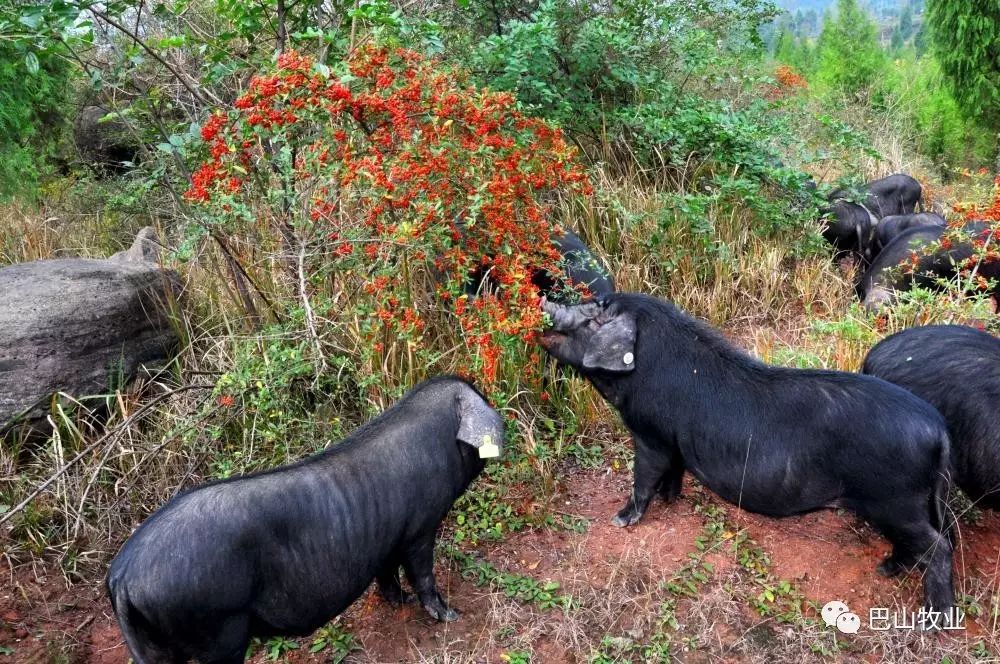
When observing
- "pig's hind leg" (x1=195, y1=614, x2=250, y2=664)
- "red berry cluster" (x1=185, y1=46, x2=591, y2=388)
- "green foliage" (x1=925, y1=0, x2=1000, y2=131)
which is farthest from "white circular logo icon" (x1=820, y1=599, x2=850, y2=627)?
"green foliage" (x1=925, y1=0, x2=1000, y2=131)

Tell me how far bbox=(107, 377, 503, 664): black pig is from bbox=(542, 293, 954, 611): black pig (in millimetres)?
870

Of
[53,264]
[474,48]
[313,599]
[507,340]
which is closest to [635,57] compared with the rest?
[474,48]

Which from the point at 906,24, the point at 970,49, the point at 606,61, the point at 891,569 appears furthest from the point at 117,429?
the point at 906,24

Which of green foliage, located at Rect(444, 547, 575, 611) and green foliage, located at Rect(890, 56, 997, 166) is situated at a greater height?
green foliage, located at Rect(890, 56, 997, 166)

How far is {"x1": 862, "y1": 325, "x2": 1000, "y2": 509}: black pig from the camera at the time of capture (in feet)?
12.0

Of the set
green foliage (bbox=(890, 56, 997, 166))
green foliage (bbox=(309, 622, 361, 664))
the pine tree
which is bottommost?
green foliage (bbox=(309, 622, 361, 664))

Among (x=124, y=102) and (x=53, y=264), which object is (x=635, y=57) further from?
(x=124, y=102)

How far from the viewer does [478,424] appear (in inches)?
134

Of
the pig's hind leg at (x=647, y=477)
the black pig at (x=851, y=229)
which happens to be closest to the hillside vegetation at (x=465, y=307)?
the pig's hind leg at (x=647, y=477)

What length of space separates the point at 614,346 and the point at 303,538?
1757 mm

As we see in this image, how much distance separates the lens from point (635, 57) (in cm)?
730

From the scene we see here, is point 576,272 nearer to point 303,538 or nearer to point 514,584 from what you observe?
point 514,584

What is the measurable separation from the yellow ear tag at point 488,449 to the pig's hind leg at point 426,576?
1.56ft

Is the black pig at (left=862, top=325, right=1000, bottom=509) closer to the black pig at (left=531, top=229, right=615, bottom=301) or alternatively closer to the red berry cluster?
the black pig at (left=531, top=229, right=615, bottom=301)
